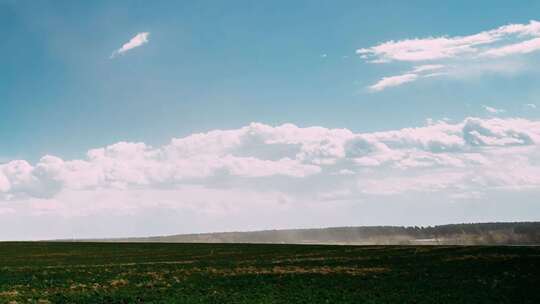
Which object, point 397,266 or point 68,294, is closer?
point 68,294

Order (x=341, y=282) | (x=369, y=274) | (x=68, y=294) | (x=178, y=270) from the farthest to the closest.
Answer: (x=178, y=270) → (x=369, y=274) → (x=341, y=282) → (x=68, y=294)

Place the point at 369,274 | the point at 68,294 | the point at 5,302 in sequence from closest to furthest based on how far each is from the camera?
the point at 5,302
the point at 68,294
the point at 369,274

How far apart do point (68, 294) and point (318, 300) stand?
51.5 feet

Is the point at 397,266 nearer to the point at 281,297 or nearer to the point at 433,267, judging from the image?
the point at 433,267

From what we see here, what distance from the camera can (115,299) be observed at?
35125mm

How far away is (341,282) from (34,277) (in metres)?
25.3

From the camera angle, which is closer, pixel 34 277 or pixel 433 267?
pixel 34 277

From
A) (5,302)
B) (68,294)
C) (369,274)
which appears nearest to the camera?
(5,302)

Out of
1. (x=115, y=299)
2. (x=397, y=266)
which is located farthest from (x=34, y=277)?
(x=397, y=266)

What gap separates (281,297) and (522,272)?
23351 mm

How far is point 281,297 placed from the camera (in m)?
36.2

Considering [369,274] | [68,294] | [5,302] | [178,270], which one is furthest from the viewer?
[178,270]

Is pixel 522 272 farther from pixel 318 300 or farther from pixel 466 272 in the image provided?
pixel 318 300

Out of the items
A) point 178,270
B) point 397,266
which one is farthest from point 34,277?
point 397,266
